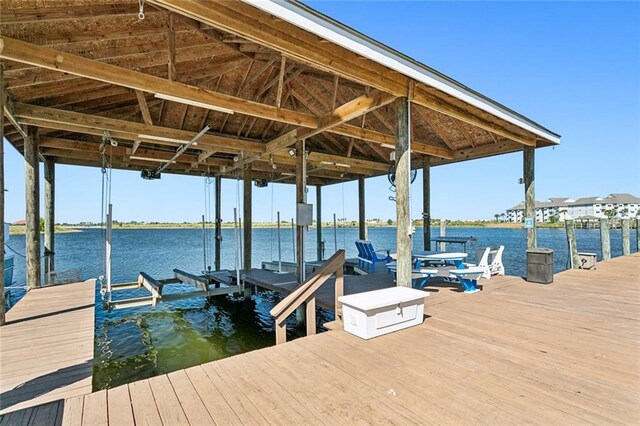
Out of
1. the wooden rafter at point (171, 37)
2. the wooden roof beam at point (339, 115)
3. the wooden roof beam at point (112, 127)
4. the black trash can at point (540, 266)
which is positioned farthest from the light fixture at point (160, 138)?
the black trash can at point (540, 266)

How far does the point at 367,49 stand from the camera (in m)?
3.29

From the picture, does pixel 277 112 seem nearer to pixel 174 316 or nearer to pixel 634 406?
pixel 634 406

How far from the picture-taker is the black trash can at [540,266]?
583cm

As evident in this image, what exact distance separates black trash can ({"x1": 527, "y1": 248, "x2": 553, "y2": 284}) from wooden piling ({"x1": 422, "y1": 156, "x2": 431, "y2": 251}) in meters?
2.80

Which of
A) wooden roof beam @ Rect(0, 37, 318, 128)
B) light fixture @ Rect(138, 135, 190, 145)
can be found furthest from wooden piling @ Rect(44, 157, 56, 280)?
wooden roof beam @ Rect(0, 37, 318, 128)

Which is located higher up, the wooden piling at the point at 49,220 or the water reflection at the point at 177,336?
the wooden piling at the point at 49,220

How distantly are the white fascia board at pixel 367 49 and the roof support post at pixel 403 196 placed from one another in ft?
1.75

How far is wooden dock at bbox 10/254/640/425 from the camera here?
1.87 m

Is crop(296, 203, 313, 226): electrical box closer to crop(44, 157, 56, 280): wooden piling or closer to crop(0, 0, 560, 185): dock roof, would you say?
crop(0, 0, 560, 185): dock roof

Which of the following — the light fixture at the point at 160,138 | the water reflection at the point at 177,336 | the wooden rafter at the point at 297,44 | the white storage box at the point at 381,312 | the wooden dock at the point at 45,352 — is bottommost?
the water reflection at the point at 177,336

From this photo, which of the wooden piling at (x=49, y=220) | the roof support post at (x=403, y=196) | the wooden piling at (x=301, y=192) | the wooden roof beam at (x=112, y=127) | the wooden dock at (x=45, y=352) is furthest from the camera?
the wooden piling at (x=49, y=220)

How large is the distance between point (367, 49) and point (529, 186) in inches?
226

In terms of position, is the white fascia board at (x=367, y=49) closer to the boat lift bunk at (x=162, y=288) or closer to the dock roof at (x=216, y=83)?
the dock roof at (x=216, y=83)

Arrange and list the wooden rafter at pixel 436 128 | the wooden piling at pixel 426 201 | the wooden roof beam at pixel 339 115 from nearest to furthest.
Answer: the wooden roof beam at pixel 339 115
the wooden rafter at pixel 436 128
the wooden piling at pixel 426 201
